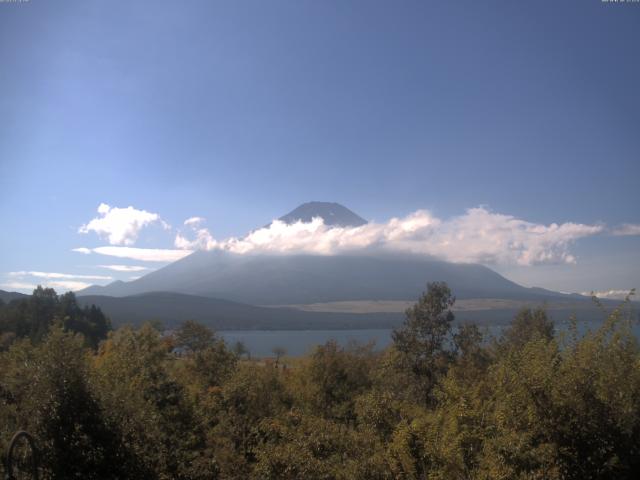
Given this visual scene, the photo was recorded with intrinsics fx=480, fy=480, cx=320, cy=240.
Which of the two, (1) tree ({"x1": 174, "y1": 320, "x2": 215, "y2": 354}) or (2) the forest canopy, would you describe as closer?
(2) the forest canopy

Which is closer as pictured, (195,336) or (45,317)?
(195,336)

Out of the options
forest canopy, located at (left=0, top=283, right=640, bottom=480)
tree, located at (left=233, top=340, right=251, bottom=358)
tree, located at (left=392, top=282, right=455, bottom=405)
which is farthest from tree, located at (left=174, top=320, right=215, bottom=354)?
forest canopy, located at (left=0, top=283, right=640, bottom=480)

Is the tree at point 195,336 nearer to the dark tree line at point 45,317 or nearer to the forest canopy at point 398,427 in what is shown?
the dark tree line at point 45,317

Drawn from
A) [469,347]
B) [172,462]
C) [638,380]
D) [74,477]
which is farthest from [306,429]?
[469,347]

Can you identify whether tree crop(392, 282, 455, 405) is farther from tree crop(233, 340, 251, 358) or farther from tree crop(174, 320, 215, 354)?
tree crop(174, 320, 215, 354)

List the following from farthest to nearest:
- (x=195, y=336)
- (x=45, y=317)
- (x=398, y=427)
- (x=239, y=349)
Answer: (x=45, y=317)
(x=239, y=349)
(x=195, y=336)
(x=398, y=427)

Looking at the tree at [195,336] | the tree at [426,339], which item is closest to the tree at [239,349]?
the tree at [195,336]

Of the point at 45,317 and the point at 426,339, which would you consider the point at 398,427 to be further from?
the point at 45,317

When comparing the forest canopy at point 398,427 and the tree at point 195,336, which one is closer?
the forest canopy at point 398,427

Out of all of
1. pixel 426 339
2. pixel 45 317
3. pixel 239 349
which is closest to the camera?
pixel 426 339

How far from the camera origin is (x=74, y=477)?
1242 cm

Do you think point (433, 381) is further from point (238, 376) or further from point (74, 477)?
point (74, 477)

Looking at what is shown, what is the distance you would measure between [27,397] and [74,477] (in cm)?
247

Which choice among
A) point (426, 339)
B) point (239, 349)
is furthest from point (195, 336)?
point (426, 339)
